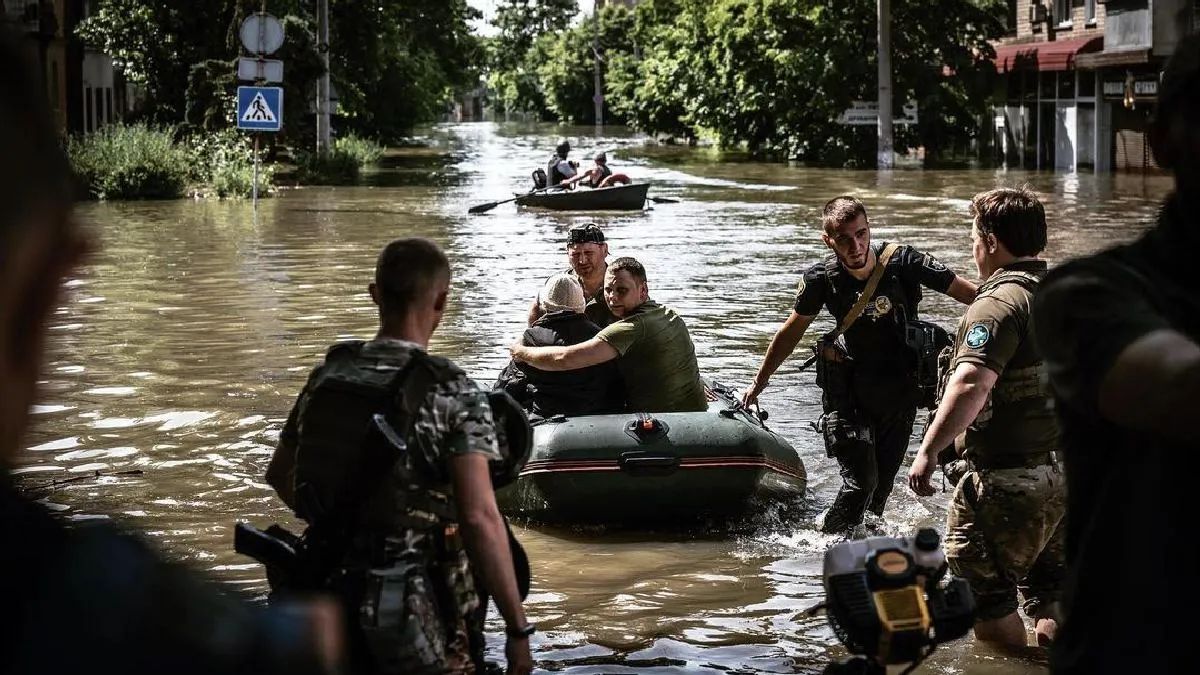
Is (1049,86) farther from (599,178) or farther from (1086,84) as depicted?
(599,178)

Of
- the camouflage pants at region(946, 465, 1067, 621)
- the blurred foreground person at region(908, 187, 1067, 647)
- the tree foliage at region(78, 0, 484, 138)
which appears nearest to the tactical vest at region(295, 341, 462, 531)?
the blurred foreground person at region(908, 187, 1067, 647)

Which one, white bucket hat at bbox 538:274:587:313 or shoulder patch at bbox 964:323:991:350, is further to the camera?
white bucket hat at bbox 538:274:587:313

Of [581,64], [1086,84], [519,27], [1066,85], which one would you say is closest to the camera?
[1086,84]

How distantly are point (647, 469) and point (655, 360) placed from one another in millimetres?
611

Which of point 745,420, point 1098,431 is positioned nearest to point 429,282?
point 1098,431

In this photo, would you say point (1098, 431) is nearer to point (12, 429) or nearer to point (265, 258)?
point (12, 429)

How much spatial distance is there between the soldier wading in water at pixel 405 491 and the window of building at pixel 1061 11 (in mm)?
40339

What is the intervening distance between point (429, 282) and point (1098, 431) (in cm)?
201

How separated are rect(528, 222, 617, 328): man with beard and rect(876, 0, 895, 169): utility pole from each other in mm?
34103

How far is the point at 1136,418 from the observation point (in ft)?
6.89

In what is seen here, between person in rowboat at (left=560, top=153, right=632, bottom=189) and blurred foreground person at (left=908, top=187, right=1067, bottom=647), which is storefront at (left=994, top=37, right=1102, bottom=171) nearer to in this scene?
person in rowboat at (left=560, top=153, right=632, bottom=189)

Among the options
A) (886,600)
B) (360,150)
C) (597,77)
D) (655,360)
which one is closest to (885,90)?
(360,150)

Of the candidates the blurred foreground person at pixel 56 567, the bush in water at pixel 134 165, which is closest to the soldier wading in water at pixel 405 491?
the blurred foreground person at pixel 56 567

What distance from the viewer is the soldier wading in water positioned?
12.2 feet
